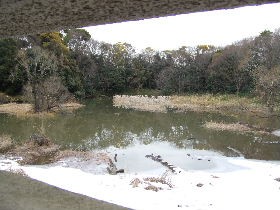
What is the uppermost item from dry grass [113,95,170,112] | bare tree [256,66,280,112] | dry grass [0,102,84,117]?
bare tree [256,66,280,112]

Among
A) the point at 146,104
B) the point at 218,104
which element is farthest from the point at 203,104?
the point at 146,104

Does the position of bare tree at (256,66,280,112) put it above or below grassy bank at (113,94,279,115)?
above

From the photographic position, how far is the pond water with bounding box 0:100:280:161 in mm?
13500

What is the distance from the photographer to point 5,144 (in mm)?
12812

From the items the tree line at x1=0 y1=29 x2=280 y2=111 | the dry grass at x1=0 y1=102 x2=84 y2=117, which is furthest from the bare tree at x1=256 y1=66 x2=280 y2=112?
the dry grass at x1=0 y1=102 x2=84 y2=117

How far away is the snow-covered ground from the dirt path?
4.76 m

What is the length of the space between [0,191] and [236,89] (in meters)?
31.4

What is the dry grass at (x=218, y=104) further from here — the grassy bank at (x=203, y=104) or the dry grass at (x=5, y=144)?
the dry grass at (x=5, y=144)

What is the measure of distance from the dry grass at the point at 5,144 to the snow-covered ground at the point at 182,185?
5.53 feet

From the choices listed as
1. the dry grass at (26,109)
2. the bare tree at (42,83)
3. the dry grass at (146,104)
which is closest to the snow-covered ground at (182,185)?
the dry grass at (26,109)

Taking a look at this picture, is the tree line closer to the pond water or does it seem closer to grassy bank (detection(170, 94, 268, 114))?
grassy bank (detection(170, 94, 268, 114))

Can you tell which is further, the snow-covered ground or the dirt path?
the snow-covered ground

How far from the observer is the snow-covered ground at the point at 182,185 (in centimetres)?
722

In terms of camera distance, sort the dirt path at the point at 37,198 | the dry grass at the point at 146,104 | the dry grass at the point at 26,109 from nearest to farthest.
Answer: the dirt path at the point at 37,198 < the dry grass at the point at 26,109 < the dry grass at the point at 146,104
